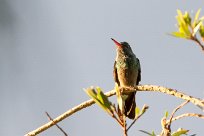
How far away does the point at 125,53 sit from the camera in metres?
6.70

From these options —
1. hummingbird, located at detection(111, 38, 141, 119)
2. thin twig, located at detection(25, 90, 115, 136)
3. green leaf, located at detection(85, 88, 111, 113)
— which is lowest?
hummingbird, located at detection(111, 38, 141, 119)

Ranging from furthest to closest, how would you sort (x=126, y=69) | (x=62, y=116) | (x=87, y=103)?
(x=126, y=69) < (x=87, y=103) < (x=62, y=116)

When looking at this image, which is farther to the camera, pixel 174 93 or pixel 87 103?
pixel 87 103

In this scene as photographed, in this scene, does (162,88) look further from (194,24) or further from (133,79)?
(133,79)

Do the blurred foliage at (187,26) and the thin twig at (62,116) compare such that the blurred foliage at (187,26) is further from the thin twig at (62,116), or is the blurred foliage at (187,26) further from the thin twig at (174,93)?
the thin twig at (62,116)

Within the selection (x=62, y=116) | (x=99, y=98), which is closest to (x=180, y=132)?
(x=99, y=98)

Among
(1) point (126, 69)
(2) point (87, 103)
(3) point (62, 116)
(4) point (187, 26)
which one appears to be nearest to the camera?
(4) point (187, 26)

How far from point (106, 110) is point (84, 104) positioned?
670 mm

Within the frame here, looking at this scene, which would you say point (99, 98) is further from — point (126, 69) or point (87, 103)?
point (126, 69)

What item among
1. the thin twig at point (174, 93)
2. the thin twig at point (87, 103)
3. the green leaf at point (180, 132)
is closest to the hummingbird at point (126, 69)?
the thin twig at point (87, 103)

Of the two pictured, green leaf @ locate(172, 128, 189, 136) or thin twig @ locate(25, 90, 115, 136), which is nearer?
green leaf @ locate(172, 128, 189, 136)

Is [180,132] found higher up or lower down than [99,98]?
lower down

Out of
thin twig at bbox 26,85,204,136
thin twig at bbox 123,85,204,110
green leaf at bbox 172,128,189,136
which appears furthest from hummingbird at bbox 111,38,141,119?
green leaf at bbox 172,128,189,136

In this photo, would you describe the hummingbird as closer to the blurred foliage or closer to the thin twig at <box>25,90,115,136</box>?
the thin twig at <box>25,90,115,136</box>
